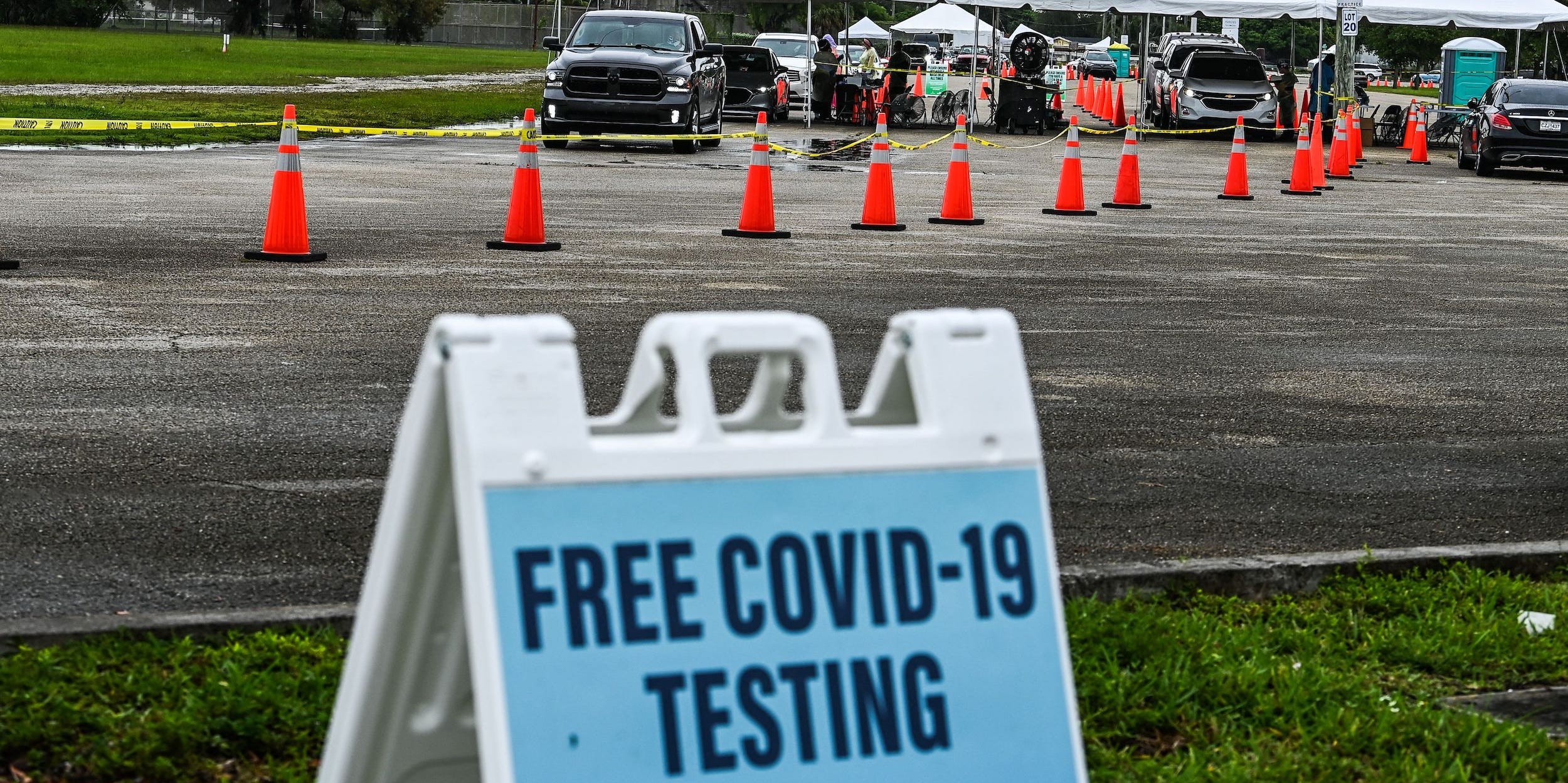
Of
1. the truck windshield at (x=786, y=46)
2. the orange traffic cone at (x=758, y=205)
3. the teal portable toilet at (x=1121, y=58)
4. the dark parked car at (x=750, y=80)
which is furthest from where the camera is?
the teal portable toilet at (x=1121, y=58)

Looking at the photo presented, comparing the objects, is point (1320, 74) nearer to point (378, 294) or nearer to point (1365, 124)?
point (1365, 124)

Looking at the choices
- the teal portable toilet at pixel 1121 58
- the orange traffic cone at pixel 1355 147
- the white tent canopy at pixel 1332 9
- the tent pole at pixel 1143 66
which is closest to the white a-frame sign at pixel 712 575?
the orange traffic cone at pixel 1355 147

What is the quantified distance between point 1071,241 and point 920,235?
46.7 inches

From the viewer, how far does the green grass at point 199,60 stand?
1695 inches

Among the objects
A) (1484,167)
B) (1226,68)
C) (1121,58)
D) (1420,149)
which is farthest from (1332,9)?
(1121,58)

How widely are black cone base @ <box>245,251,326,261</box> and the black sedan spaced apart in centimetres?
2173

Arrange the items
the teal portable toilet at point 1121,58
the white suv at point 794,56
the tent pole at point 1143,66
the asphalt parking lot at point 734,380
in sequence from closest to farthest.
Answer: the asphalt parking lot at point 734,380 → the white suv at point 794,56 → the tent pole at point 1143,66 → the teal portable toilet at point 1121,58

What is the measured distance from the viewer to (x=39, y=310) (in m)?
9.86

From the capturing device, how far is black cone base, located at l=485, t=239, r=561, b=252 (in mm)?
13633

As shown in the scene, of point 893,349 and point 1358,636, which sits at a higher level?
→ point 893,349

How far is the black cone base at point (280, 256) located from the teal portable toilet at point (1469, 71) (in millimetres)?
43006

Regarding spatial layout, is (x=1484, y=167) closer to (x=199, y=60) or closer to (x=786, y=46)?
(x=786, y=46)

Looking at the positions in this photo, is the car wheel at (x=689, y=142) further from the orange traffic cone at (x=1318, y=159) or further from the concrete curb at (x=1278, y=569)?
the concrete curb at (x=1278, y=569)

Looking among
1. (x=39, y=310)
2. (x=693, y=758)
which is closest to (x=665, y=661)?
(x=693, y=758)
